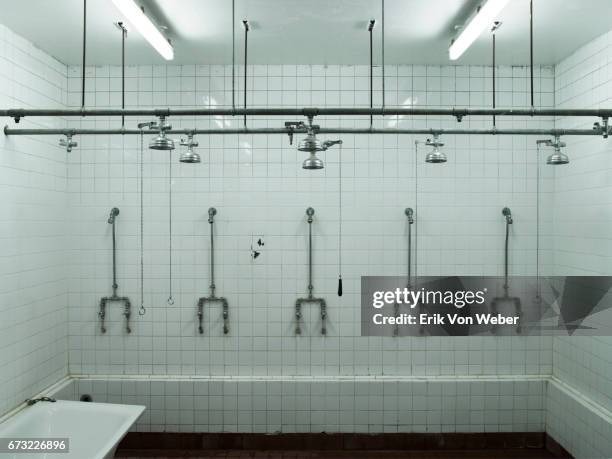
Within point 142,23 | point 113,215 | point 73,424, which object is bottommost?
point 73,424

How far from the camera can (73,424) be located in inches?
132

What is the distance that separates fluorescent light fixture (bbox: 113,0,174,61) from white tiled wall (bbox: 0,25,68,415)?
4.29 feet

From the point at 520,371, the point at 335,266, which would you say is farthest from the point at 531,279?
the point at 335,266

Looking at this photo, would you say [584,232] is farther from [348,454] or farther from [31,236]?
[31,236]

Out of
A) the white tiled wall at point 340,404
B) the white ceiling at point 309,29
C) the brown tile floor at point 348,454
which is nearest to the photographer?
the white ceiling at point 309,29

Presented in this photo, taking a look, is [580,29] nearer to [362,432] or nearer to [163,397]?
[362,432]

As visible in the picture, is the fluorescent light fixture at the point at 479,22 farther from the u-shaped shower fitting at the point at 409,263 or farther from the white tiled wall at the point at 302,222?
the u-shaped shower fitting at the point at 409,263

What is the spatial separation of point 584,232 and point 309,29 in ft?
9.85

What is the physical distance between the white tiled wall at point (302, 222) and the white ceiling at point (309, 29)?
0.26m

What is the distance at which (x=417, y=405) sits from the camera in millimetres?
4039

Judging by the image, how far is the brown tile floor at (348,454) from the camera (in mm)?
3908

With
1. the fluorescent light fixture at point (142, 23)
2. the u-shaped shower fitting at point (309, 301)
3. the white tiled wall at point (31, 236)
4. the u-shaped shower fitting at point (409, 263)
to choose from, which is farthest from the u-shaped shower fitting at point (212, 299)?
the u-shaped shower fitting at point (409, 263)

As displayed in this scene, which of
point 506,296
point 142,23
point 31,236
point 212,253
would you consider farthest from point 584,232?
point 31,236

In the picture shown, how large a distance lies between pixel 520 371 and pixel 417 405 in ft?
3.62
